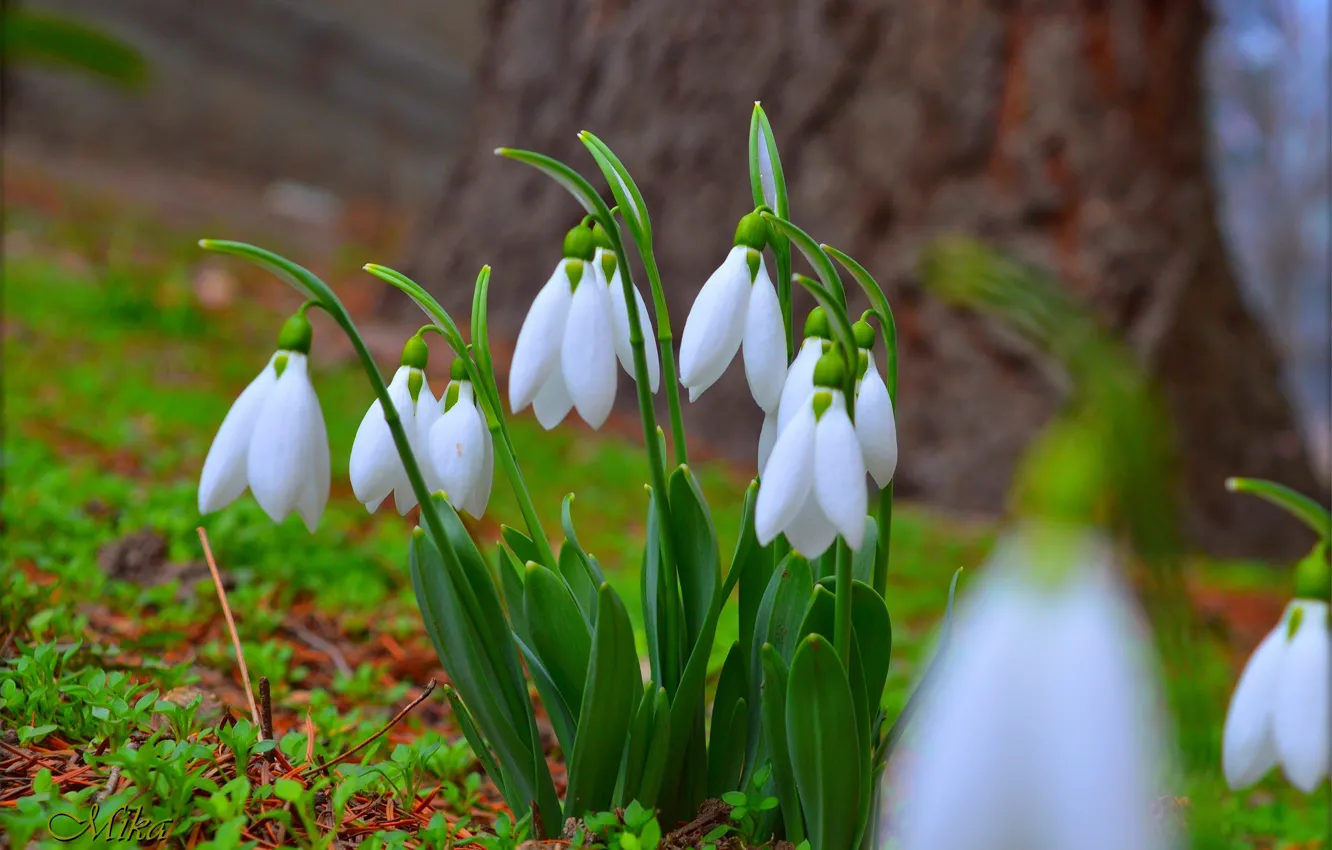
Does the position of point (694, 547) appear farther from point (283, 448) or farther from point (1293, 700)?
point (1293, 700)

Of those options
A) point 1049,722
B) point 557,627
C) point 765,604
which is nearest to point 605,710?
point 557,627

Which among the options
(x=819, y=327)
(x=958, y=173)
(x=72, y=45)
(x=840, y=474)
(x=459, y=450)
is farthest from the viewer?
(x=958, y=173)

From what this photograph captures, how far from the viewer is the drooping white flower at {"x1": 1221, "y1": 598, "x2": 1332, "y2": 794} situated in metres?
0.84

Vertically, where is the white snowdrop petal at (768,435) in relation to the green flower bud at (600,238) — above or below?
below

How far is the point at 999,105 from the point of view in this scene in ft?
13.7

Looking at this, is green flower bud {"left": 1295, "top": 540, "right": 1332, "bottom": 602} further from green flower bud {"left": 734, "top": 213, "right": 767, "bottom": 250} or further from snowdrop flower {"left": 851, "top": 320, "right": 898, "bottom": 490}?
green flower bud {"left": 734, "top": 213, "right": 767, "bottom": 250}

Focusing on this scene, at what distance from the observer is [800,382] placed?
864 millimetres

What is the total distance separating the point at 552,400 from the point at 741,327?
0.74 feet

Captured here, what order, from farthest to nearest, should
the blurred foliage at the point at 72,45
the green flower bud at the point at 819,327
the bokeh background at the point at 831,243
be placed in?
the blurred foliage at the point at 72,45
the bokeh background at the point at 831,243
the green flower bud at the point at 819,327

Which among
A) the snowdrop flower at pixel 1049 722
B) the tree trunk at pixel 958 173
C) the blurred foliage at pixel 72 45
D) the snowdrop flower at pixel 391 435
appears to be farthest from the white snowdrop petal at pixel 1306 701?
the blurred foliage at pixel 72 45

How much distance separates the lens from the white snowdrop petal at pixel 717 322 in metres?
0.92

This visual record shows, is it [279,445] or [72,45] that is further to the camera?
[72,45]

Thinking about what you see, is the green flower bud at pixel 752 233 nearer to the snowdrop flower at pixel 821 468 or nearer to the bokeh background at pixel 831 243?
the snowdrop flower at pixel 821 468
